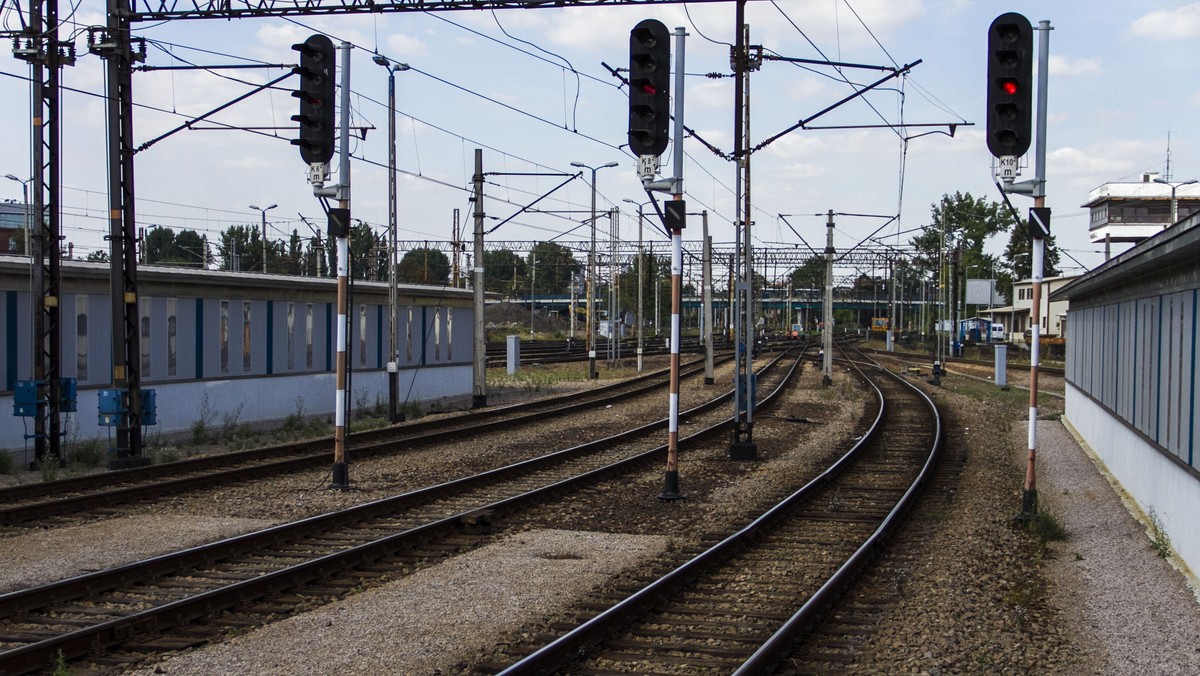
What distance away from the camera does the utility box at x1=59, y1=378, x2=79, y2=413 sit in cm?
1705

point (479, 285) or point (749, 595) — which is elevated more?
point (479, 285)

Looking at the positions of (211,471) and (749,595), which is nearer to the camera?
(749,595)

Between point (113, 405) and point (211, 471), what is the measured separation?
70.1 inches

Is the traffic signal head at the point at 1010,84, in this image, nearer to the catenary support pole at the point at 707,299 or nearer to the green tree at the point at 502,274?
the catenary support pole at the point at 707,299

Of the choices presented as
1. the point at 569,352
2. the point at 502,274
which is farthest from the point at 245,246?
the point at 502,274

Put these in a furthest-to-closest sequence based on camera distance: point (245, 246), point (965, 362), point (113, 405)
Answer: point (245, 246), point (965, 362), point (113, 405)

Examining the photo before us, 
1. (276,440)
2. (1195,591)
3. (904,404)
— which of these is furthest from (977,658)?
(904,404)

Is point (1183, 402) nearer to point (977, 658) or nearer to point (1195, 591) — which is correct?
point (1195, 591)

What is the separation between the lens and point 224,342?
78.1ft

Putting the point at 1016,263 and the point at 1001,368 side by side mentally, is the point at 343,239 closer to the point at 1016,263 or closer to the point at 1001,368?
the point at 1001,368

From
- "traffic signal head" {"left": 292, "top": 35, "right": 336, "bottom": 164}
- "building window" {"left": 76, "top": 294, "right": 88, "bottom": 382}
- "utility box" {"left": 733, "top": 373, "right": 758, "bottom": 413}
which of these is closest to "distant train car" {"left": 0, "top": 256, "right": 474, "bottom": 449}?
"building window" {"left": 76, "top": 294, "right": 88, "bottom": 382}

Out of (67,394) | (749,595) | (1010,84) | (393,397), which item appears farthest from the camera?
(393,397)

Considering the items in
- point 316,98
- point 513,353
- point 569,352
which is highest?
point 316,98

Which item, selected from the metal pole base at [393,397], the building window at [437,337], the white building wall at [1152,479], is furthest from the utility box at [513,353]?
the white building wall at [1152,479]
